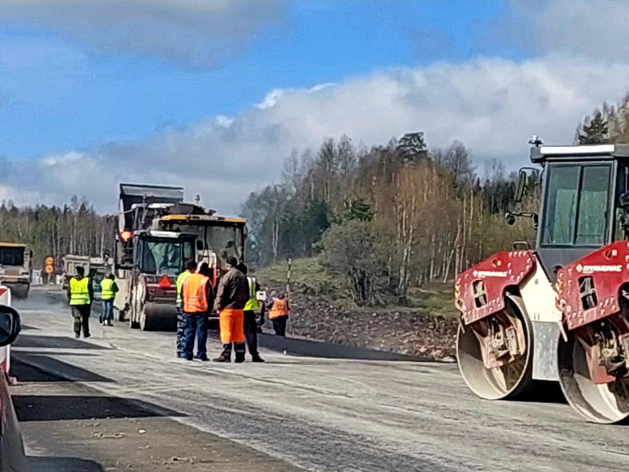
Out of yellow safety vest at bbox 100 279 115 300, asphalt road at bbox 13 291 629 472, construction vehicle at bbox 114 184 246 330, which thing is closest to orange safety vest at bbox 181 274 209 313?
asphalt road at bbox 13 291 629 472

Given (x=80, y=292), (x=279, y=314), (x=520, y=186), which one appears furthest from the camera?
(x=279, y=314)

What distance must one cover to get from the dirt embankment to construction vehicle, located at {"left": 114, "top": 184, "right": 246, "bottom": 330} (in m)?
4.36

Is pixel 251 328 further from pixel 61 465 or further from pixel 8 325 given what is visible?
pixel 8 325

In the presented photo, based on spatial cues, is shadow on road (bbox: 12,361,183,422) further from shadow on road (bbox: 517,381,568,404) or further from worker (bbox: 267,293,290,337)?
worker (bbox: 267,293,290,337)

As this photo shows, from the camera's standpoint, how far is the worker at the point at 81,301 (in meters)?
25.3

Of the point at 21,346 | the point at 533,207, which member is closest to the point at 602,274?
the point at 533,207

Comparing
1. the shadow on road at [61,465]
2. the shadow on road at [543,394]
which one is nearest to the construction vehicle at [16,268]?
the shadow on road at [543,394]

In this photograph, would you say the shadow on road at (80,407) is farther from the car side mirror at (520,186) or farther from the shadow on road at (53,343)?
the shadow on road at (53,343)

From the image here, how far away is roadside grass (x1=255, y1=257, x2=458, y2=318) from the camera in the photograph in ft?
168

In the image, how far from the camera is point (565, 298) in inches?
498

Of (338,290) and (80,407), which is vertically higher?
(338,290)

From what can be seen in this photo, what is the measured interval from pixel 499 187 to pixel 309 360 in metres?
51.5

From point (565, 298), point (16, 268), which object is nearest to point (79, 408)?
point (565, 298)

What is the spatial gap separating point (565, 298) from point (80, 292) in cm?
1521
